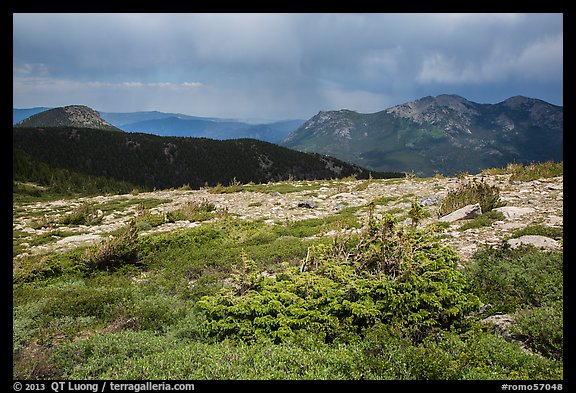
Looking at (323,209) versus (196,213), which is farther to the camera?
(323,209)

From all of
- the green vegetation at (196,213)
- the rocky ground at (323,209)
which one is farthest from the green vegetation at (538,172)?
the green vegetation at (196,213)

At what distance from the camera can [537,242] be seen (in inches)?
288

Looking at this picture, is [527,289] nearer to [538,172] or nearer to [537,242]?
[537,242]

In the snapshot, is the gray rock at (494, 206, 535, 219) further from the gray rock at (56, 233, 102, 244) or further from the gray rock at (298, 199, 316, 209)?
the gray rock at (56, 233, 102, 244)

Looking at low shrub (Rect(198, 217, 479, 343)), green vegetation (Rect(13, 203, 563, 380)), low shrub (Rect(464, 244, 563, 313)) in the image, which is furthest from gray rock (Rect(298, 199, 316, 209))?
low shrub (Rect(198, 217, 479, 343))

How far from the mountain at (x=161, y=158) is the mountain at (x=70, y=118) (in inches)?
3429

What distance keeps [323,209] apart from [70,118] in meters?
188

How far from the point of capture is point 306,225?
12.3 meters

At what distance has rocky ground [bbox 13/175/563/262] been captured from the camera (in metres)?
8.87

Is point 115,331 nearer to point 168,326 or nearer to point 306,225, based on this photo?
point 168,326

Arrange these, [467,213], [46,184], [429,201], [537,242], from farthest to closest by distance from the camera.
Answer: [46,184] < [429,201] < [467,213] < [537,242]

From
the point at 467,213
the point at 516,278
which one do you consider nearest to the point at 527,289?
the point at 516,278

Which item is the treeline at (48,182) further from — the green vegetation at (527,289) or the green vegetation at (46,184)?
the green vegetation at (527,289)

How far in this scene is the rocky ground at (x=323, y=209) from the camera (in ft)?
29.1
